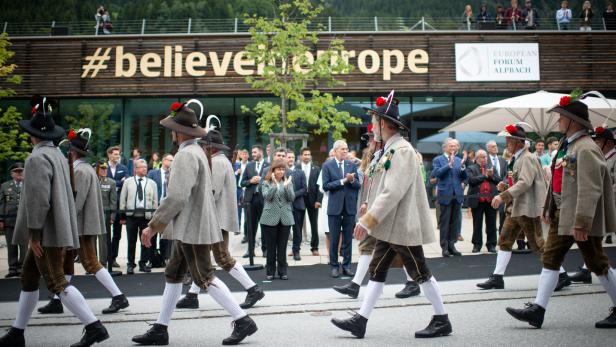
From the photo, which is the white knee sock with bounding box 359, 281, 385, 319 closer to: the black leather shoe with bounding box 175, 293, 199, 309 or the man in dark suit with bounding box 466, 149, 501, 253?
the black leather shoe with bounding box 175, 293, 199, 309

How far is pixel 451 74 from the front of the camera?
22.3 m

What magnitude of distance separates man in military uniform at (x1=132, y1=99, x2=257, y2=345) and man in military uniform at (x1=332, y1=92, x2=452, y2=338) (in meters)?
1.02

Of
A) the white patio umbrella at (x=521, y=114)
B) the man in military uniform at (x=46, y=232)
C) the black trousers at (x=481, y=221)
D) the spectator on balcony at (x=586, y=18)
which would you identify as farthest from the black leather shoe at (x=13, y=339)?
the spectator on balcony at (x=586, y=18)

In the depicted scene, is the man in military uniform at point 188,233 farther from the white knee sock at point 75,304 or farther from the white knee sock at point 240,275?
the white knee sock at point 240,275

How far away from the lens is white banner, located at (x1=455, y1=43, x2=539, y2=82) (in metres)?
22.1

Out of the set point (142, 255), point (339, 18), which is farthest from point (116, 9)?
point (142, 255)

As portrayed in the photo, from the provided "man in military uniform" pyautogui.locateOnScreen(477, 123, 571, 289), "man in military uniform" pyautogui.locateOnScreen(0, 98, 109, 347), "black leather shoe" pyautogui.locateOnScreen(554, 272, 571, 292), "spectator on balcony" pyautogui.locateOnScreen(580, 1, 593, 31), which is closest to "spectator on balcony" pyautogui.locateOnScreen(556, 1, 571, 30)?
"spectator on balcony" pyautogui.locateOnScreen(580, 1, 593, 31)

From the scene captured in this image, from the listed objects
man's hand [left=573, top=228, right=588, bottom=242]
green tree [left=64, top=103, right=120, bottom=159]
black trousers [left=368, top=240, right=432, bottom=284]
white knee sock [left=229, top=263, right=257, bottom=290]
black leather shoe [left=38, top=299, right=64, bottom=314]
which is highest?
green tree [left=64, top=103, right=120, bottom=159]

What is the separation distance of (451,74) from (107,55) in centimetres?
1275

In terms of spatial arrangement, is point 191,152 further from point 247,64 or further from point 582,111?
point 247,64

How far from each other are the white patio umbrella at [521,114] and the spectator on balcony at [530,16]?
999cm

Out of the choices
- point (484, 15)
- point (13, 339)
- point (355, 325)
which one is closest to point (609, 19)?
point (484, 15)

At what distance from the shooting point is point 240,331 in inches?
213

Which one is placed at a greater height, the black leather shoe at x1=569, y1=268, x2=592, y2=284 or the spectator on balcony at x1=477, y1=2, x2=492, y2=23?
the spectator on balcony at x1=477, y1=2, x2=492, y2=23
